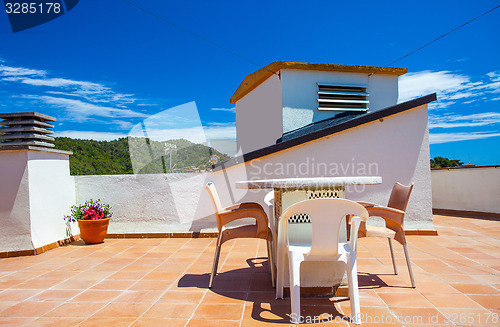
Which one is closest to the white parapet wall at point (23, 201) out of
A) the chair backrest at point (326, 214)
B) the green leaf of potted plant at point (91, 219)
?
the green leaf of potted plant at point (91, 219)

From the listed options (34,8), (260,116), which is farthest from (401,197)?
(34,8)

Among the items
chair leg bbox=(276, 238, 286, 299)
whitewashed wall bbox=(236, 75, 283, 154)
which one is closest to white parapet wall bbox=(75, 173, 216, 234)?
whitewashed wall bbox=(236, 75, 283, 154)

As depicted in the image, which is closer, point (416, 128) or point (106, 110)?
point (416, 128)

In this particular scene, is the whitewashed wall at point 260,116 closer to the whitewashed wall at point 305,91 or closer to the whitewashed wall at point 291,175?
the whitewashed wall at point 305,91

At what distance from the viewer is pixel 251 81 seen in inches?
331

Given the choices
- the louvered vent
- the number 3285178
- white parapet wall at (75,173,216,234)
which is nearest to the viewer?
white parapet wall at (75,173,216,234)

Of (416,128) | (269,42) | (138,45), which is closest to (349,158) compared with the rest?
(416,128)

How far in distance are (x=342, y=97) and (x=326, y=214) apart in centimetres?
571

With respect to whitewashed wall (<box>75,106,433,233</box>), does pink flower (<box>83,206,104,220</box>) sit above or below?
below

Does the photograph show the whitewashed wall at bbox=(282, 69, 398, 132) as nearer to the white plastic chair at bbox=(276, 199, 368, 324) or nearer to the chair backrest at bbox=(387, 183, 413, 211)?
the chair backrest at bbox=(387, 183, 413, 211)

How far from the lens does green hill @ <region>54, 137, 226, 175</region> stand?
20.2 ft

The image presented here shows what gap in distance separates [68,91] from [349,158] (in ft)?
46.1

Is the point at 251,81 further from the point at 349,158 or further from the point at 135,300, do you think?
the point at 135,300

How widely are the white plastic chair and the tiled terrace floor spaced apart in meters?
0.21
